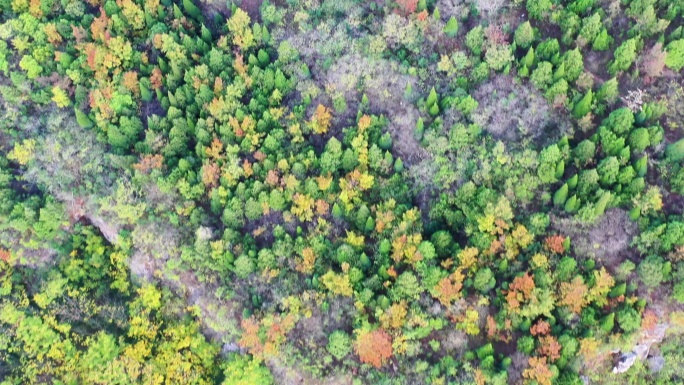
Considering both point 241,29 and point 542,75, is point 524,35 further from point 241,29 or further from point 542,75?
point 241,29

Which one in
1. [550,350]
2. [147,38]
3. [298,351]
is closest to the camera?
[550,350]

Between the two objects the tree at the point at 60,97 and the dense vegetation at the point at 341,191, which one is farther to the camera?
the tree at the point at 60,97

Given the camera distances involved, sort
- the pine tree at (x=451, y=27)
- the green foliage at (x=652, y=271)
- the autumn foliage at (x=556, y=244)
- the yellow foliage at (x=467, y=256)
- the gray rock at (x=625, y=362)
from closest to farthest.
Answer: the green foliage at (x=652, y=271)
the gray rock at (x=625, y=362)
the autumn foliage at (x=556, y=244)
the yellow foliage at (x=467, y=256)
the pine tree at (x=451, y=27)

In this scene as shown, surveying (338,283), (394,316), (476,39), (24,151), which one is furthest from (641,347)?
(24,151)

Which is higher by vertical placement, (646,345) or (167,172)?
(646,345)

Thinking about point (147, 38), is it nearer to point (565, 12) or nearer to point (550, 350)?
point (565, 12)

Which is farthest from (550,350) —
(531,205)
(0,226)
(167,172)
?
(0,226)

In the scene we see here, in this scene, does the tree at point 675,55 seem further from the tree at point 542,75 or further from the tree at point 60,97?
the tree at point 60,97

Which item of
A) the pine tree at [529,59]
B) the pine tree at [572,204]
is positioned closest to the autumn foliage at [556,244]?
the pine tree at [572,204]
